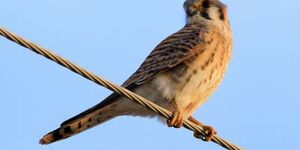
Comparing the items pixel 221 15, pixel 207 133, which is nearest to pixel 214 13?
pixel 221 15

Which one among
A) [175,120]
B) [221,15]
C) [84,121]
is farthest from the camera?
[221,15]

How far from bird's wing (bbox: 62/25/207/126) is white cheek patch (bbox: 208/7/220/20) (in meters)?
0.48

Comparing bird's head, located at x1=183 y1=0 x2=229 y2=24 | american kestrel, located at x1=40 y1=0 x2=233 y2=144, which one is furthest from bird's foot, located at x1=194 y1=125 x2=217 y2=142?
bird's head, located at x1=183 y1=0 x2=229 y2=24

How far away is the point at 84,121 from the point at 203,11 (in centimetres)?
223

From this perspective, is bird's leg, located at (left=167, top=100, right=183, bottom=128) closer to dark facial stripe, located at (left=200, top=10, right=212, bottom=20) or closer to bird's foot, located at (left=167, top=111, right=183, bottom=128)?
bird's foot, located at (left=167, top=111, right=183, bottom=128)

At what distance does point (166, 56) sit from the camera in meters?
7.55

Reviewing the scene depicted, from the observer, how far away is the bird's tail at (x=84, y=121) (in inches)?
262

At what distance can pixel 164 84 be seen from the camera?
7.19 metres

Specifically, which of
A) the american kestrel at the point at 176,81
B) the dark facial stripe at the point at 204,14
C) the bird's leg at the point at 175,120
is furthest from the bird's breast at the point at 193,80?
the dark facial stripe at the point at 204,14

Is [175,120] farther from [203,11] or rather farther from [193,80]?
[203,11]

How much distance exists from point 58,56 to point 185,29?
12.1ft

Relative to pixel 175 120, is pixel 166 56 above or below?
above

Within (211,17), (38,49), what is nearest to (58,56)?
(38,49)

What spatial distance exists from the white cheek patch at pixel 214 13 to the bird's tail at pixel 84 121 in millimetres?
1827
